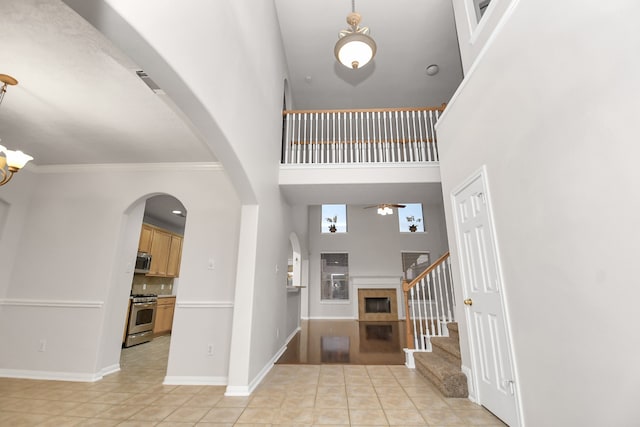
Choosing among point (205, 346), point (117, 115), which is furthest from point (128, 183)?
point (205, 346)

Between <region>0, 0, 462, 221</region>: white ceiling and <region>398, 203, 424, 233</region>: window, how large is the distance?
4535mm

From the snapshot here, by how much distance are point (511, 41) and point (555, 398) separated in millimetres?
2430

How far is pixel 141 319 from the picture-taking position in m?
5.47

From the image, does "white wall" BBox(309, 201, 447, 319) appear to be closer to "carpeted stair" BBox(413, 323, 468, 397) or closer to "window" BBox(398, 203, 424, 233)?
"window" BBox(398, 203, 424, 233)

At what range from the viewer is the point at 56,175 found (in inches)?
157

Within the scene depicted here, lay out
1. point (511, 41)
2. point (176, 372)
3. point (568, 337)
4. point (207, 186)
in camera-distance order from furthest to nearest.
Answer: point (207, 186) < point (176, 372) < point (511, 41) < point (568, 337)

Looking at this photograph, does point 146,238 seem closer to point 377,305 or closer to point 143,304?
point 143,304

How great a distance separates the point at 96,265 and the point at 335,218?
7.44 metres

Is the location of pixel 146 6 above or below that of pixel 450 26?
below

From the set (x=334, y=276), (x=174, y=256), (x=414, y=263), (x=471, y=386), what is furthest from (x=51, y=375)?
(x=414, y=263)

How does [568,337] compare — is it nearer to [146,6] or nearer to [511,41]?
[511,41]

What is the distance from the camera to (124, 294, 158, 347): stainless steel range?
518 centimetres

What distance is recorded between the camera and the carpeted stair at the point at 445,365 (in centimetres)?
275

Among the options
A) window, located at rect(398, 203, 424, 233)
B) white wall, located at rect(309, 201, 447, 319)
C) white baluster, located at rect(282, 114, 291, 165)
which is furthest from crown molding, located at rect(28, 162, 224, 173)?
window, located at rect(398, 203, 424, 233)
